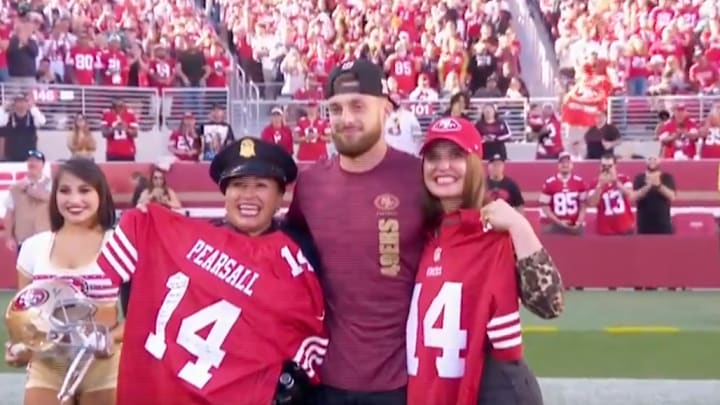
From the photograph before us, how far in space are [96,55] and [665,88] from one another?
8.28m

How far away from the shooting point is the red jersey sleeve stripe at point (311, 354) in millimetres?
4547

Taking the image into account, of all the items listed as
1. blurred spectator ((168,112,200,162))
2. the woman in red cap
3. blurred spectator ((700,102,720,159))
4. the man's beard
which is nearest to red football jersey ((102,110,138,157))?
blurred spectator ((168,112,200,162))

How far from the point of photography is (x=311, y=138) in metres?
18.8

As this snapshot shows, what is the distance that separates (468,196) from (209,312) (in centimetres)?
90

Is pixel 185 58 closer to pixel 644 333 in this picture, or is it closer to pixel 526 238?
pixel 644 333

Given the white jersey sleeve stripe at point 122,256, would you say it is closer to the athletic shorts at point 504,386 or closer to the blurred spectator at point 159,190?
the athletic shorts at point 504,386

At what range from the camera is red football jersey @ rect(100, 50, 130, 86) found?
66.6 ft

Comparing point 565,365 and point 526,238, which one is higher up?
point 526,238

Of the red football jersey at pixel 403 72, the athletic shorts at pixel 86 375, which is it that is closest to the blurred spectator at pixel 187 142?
the red football jersey at pixel 403 72

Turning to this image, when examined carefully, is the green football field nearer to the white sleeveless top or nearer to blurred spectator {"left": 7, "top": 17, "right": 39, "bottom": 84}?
the white sleeveless top

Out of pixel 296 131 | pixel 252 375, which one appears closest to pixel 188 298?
→ pixel 252 375

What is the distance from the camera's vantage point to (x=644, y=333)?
1136 cm

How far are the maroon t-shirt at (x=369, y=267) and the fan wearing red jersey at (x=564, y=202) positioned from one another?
1097cm

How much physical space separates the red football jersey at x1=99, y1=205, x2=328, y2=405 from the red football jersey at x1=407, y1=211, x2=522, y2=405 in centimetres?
42
